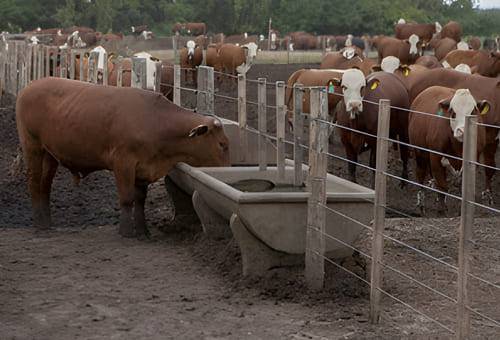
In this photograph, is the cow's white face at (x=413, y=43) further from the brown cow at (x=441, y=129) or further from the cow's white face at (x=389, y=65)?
the brown cow at (x=441, y=129)

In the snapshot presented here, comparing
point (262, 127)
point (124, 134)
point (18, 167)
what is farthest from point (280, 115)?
point (18, 167)

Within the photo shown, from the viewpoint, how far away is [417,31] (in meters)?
42.6

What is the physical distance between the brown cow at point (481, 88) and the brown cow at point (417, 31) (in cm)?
2489

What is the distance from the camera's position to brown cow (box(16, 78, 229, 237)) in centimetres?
962

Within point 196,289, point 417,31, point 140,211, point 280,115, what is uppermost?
point 280,115

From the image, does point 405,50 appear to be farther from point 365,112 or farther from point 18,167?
point 18,167

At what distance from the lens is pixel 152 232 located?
10.3 metres

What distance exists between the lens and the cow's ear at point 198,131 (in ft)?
31.3

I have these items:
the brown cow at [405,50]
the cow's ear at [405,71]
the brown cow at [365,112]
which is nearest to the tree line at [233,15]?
the brown cow at [405,50]

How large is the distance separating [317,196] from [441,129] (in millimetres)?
5440

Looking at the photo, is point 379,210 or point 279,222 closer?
point 379,210

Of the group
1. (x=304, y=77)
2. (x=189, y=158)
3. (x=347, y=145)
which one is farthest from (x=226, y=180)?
(x=304, y=77)

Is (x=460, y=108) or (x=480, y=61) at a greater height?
(x=460, y=108)

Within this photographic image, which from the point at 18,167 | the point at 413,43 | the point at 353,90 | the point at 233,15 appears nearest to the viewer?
the point at 18,167
